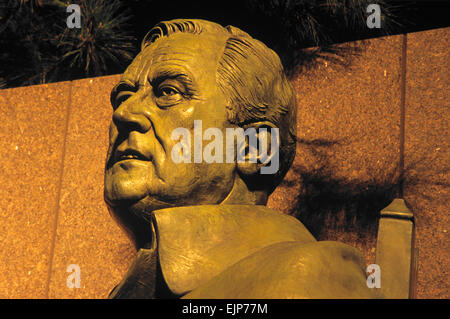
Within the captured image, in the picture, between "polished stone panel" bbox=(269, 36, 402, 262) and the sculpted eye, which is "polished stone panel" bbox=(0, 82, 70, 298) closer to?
"polished stone panel" bbox=(269, 36, 402, 262)

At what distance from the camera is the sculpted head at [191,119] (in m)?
3.36

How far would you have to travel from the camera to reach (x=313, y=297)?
2.64 meters

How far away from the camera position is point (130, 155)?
3.43 metres

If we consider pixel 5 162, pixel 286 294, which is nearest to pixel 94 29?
pixel 5 162

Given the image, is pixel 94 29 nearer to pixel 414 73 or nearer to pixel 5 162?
pixel 5 162

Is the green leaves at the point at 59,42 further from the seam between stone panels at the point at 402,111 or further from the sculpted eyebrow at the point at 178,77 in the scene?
the sculpted eyebrow at the point at 178,77

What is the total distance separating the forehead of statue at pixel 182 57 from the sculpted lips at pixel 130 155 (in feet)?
1.17

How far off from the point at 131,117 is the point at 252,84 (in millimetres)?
585

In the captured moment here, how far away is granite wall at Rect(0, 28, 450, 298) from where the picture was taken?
4.32 metres

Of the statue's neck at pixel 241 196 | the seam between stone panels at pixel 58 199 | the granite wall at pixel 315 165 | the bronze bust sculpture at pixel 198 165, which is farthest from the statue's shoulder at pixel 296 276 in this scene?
the seam between stone panels at pixel 58 199

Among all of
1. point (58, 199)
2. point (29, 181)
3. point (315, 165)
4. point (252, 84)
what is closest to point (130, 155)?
point (252, 84)

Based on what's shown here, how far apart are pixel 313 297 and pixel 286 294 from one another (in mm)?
94

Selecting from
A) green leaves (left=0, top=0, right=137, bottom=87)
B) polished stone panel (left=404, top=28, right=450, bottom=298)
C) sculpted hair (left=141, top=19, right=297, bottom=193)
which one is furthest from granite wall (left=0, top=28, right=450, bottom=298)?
sculpted hair (left=141, top=19, right=297, bottom=193)

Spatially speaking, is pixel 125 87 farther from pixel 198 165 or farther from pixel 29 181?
pixel 29 181
